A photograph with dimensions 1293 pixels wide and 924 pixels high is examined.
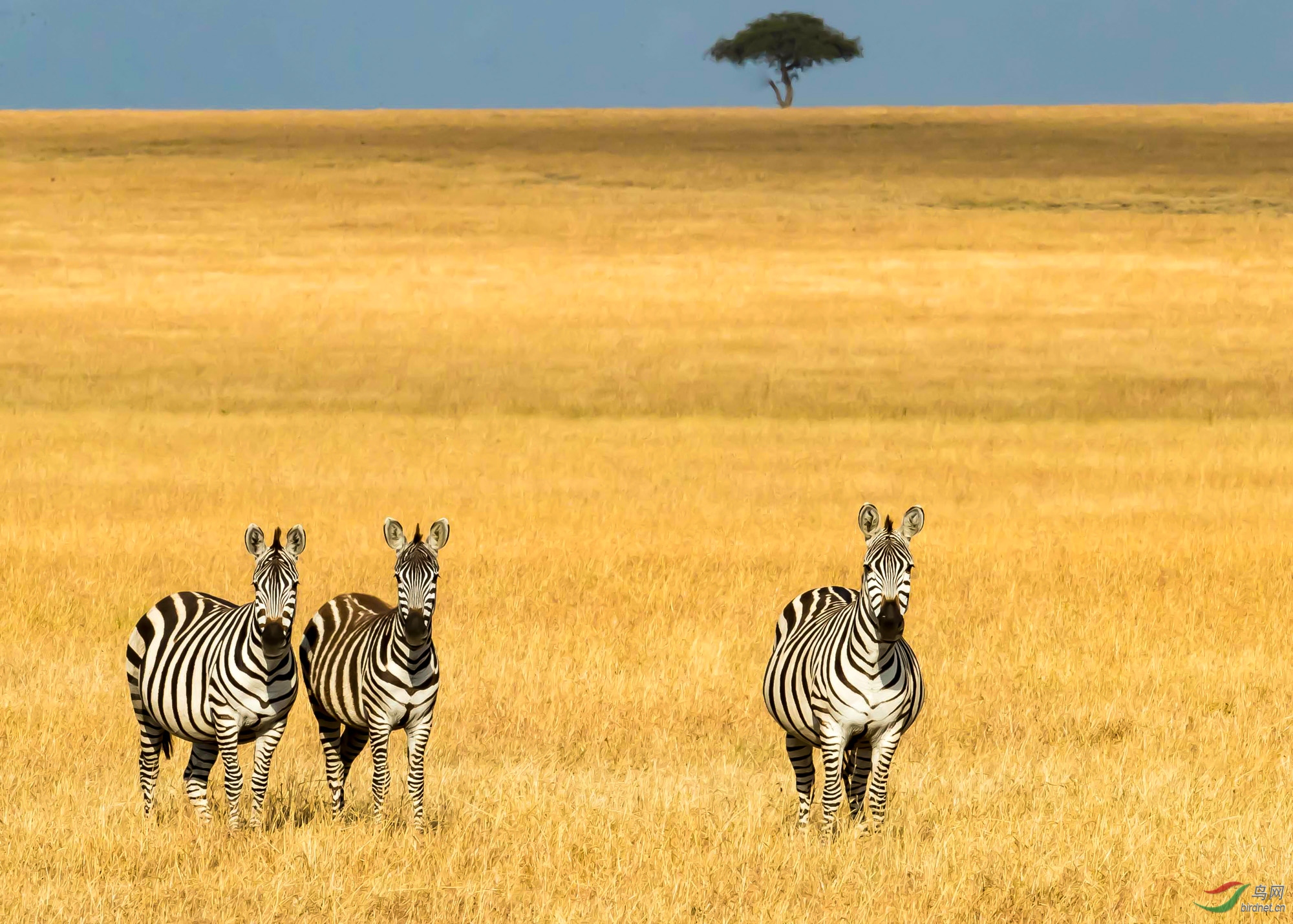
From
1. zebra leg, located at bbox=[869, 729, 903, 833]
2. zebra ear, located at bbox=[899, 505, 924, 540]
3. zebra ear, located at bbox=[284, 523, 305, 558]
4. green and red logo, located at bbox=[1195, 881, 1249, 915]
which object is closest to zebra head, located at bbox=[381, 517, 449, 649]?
zebra ear, located at bbox=[284, 523, 305, 558]

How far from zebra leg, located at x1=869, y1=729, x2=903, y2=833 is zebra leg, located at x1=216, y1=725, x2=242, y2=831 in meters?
2.50

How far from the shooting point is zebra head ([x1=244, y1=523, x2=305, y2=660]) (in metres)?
6.26

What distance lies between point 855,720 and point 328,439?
2083 centimetres

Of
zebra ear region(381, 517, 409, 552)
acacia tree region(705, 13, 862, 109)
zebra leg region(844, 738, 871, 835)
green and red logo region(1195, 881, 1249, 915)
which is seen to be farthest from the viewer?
acacia tree region(705, 13, 862, 109)

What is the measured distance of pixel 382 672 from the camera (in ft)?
21.4

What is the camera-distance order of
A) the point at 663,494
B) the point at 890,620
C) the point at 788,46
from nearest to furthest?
the point at 890,620, the point at 663,494, the point at 788,46

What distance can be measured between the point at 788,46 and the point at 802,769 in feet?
396

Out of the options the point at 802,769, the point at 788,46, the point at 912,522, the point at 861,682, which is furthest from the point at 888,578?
the point at 788,46

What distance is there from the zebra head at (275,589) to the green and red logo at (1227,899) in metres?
3.68

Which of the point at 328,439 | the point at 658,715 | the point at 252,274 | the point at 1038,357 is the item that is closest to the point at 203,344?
the point at 252,274

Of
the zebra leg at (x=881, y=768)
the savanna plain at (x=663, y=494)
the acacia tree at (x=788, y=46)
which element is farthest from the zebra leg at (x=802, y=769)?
the acacia tree at (x=788, y=46)

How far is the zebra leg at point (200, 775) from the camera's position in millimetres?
7020

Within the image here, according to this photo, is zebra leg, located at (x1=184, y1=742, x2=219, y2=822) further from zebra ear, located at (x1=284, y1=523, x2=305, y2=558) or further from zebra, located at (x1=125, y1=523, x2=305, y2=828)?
zebra ear, located at (x1=284, y1=523, x2=305, y2=558)

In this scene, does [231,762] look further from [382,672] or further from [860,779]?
[860,779]
